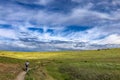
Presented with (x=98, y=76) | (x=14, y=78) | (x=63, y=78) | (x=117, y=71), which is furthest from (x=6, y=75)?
(x=117, y=71)

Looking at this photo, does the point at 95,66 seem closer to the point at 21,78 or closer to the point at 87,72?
the point at 87,72

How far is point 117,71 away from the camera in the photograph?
7469 centimetres

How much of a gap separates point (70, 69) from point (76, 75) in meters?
7.62

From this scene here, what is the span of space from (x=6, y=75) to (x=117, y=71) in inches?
1273

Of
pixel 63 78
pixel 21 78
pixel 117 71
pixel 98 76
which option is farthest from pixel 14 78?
pixel 117 71

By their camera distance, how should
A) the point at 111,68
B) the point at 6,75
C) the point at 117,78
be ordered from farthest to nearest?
the point at 111,68
the point at 117,78
the point at 6,75

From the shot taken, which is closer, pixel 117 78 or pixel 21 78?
pixel 21 78

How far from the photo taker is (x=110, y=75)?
232 feet

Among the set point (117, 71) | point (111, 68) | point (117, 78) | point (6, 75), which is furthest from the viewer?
point (111, 68)

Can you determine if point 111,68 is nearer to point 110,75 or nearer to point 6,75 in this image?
point 110,75

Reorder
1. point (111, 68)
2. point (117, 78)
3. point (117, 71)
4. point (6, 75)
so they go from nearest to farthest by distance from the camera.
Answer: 1. point (6, 75)
2. point (117, 78)
3. point (117, 71)
4. point (111, 68)

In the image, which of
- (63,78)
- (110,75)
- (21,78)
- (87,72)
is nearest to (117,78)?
(110,75)

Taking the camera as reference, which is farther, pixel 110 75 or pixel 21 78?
pixel 110 75

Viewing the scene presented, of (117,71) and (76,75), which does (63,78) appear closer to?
(76,75)
